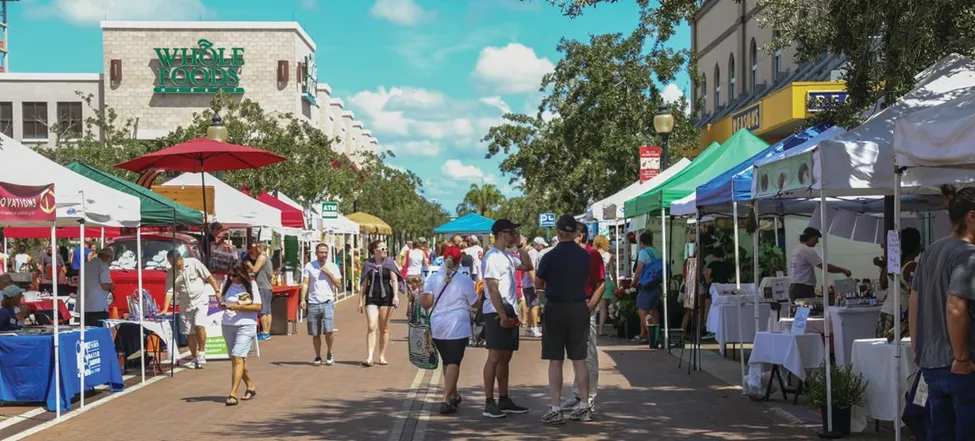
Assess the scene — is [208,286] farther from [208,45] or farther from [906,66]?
[208,45]

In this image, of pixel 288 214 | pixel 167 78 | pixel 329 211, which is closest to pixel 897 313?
pixel 288 214

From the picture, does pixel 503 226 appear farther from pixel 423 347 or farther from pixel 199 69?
pixel 199 69

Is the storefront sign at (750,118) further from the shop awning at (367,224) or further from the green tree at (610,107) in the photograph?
the shop awning at (367,224)

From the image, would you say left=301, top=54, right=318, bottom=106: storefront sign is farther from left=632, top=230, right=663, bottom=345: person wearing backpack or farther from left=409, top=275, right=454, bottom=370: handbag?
left=409, top=275, right=454, bottom=370: handbag

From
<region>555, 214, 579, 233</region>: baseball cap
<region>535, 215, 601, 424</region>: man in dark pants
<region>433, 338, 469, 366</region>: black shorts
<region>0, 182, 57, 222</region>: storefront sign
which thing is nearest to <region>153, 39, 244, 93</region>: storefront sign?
<region>0, 182, 57, 222</region>: storefront sign

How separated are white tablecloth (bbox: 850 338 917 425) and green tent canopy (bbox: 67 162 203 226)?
30.1 ft

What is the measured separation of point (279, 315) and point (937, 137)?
17.7m

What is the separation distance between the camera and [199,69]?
71375mm

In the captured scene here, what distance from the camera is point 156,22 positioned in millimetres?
71750

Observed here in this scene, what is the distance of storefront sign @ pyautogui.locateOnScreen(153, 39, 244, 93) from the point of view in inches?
2785

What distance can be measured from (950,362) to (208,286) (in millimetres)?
13179

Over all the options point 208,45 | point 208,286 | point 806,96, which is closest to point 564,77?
point 806,96

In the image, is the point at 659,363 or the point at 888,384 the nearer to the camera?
the point at 888,384

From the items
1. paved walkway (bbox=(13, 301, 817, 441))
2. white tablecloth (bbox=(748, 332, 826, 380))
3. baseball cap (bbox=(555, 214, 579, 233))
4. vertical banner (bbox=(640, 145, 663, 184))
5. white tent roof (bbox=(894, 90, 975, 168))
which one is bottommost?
paved walkway (bbox=(13, 301, 817, 441))
